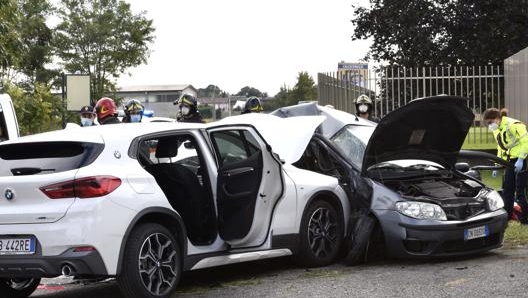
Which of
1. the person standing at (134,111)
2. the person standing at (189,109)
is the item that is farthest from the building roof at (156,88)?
the person standing at (189,109)

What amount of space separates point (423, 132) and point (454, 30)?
23541mm

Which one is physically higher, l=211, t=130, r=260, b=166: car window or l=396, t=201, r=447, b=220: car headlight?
l=211, t=130, r=260, b=166: car window

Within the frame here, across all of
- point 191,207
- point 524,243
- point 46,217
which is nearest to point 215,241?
point 191,207

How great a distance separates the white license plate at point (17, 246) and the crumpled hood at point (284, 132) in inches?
107

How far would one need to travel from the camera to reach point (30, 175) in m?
6.41

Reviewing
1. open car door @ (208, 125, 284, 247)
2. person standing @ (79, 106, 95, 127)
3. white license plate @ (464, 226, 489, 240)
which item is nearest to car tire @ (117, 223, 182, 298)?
open car door @ (208, 125, 284, 247)

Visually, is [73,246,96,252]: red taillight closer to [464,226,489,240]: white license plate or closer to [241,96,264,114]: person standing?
[464,226,489,240]: white license plate

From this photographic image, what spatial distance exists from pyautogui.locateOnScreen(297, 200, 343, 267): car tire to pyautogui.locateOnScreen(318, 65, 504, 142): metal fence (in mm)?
12288

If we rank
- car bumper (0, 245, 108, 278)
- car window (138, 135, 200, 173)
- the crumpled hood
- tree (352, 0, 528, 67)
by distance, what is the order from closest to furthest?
car bumper (0, 245, 108, 278) < car window (138, 135, 200, 173) < the crumpled hood < tree (352, 0, 528, 67)

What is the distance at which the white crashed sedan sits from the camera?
621 cm

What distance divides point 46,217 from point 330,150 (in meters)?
3.89

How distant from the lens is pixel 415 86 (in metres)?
21.8

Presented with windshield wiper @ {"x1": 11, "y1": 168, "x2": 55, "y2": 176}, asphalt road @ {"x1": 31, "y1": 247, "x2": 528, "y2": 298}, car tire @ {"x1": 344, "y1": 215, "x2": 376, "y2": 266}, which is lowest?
asphalt road @ {"x1": 31, "y1": 247, "x2": 528, "y2": 298}

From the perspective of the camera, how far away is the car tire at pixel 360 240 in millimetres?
8406
